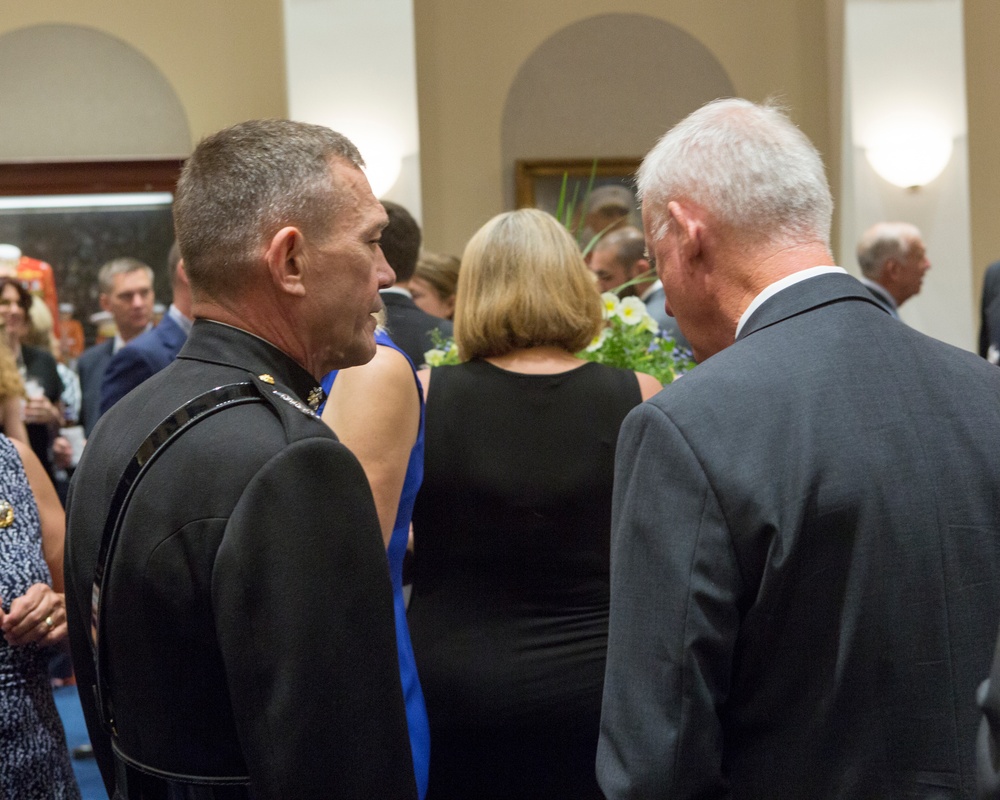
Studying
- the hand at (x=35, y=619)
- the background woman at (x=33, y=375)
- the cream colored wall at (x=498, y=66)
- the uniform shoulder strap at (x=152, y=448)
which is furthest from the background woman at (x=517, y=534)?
the cream colored wall at (x=498, y=66)

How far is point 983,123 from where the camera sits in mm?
7879

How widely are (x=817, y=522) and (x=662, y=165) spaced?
489mm

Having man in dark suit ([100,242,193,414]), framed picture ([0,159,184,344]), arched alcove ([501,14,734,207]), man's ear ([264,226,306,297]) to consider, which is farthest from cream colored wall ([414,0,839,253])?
man's ear ([264,226,306,297])

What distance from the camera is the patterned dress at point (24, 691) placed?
6.23 ft

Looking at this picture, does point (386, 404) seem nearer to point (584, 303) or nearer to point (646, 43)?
point (584, 303)

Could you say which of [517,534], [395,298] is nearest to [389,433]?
[517,534]

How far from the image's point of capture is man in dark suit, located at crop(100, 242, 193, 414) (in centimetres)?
435

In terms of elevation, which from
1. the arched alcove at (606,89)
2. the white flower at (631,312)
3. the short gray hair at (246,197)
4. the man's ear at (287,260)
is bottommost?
the white flower at (631,312)

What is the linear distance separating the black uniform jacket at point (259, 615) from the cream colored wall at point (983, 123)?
7.55 metres

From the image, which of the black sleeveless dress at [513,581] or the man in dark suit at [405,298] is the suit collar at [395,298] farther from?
the black sleeveless dress at [513,581]

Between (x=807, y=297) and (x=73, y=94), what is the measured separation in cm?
713

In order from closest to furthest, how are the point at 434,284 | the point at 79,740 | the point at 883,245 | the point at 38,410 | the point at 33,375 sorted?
the point at 434,284 → the point at 79,740 → the point at 38,410 → the point at 33,375 → the point at 883,245

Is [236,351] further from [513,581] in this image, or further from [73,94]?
[73,94]

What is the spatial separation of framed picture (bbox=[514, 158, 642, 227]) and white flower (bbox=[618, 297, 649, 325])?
4983mm
